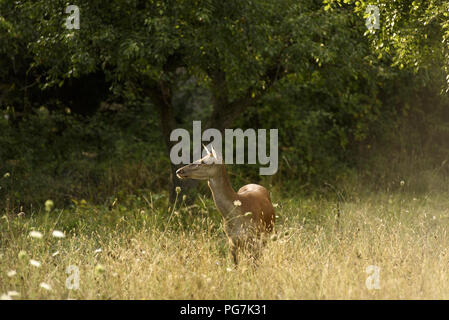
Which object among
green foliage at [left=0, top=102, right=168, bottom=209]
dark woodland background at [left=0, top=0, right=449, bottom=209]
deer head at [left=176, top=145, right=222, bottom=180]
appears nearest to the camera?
deer head at [left=176, top=145, right=222, bottom=180]

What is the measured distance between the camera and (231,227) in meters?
5.37

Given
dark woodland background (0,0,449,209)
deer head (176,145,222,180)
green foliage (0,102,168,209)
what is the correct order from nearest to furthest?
1. deer head (176,145,222,180)
2. dark woodland background (0,0,449,209)
3. green foliage (0,102,168,209)

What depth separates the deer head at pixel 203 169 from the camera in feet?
17.3

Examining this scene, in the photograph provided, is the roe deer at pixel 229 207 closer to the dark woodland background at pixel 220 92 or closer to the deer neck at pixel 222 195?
the deer neck at pixel 222 195

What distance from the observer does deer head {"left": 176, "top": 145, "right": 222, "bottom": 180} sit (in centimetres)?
528

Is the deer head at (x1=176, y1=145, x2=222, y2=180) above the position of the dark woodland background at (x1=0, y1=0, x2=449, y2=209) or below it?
below

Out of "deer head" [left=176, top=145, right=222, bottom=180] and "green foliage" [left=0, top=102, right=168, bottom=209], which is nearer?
"deer head" [left=176, top=145, right=222, bottom=180]

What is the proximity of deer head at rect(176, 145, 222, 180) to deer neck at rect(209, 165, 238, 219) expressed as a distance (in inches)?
2.1

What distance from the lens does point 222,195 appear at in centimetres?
533

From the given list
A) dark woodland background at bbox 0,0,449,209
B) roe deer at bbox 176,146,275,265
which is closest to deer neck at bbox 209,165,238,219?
roe deer at bbox 176,146,275,265

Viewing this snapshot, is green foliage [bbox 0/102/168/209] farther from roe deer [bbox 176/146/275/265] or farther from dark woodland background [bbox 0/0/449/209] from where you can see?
roe deer [bbox 176/146/275/265]

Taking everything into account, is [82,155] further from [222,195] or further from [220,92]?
[222,195]

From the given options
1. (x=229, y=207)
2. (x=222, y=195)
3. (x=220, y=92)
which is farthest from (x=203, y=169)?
(x=220, y=92)

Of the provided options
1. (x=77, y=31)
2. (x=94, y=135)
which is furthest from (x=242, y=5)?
(x=94, y=135)
